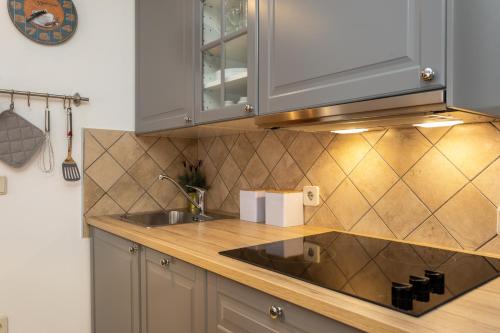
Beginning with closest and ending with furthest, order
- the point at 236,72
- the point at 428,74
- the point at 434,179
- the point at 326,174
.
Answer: the point at 428,74 < the point at 434,179 < the point at 236,72 < the point at 326,174

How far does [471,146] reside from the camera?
116cm

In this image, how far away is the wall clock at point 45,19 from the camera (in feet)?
5.82

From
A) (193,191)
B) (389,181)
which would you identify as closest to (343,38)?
(389,181)

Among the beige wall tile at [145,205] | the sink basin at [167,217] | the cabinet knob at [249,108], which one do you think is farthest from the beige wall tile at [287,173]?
the beige wall tile at [145,205]

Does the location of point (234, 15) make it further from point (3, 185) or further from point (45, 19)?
point (3, 185)

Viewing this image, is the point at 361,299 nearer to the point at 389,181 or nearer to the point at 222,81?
the point at 389,181

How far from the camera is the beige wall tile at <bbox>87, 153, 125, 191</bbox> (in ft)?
6.56

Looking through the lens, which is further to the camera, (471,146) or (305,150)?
(305,150)

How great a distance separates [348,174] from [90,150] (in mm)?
1336

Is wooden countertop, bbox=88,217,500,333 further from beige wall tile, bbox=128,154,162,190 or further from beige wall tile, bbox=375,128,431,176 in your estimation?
beige wall tile, bbox=128,154,162,190

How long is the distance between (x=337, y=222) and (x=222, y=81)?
2.47 ft

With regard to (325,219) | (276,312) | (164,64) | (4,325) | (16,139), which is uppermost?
(164,64)

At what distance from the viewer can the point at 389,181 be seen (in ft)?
4.51

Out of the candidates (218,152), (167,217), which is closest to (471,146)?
(218,152)
